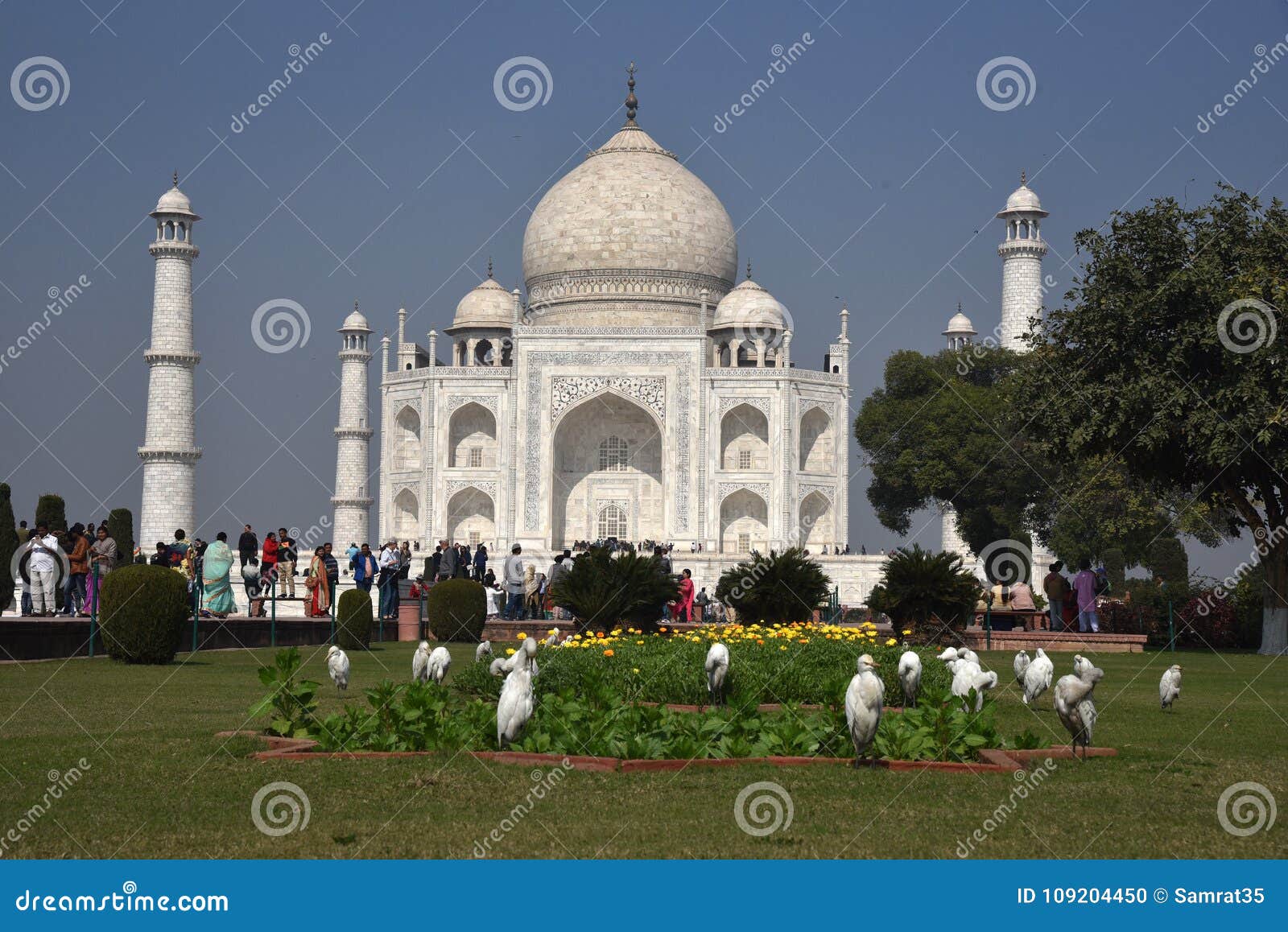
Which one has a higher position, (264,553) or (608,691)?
(264,553)

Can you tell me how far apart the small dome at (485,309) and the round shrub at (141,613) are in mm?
29829

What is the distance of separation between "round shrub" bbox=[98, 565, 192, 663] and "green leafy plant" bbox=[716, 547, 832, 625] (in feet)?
19.4

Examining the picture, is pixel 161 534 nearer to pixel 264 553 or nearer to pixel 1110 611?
pixel 264 553

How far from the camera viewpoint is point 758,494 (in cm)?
4003

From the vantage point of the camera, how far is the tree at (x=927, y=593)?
1616 centimetres

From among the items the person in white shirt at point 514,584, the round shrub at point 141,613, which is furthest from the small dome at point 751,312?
the round shrub at point 141,613

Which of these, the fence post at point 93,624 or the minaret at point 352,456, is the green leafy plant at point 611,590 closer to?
the fence post at point 93,624

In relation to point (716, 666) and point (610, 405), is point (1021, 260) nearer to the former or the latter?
point (610, 405)

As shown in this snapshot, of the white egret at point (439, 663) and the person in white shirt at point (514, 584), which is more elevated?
the person in white shirt at point (514, 584)

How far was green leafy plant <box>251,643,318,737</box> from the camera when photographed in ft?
27.7

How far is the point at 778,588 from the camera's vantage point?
664 inches

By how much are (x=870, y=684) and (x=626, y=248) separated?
1439 inches

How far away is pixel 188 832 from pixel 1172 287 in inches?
608

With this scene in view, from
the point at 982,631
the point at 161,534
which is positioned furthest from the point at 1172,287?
the point at 161,534
